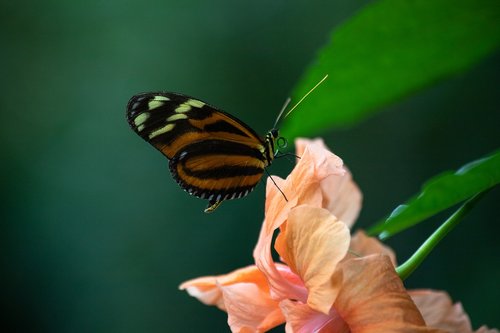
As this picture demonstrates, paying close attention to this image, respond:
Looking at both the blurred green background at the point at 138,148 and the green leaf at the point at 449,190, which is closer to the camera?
the green leaf at the point at 449,190

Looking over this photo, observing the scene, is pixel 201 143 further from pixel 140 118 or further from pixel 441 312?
pixel 441 312

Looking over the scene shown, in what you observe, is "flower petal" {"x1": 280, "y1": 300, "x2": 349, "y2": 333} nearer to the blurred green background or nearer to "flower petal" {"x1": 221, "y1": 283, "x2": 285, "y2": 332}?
"flower petal" {"x1": 221, "y1": 283, "x2": 285, "y2": 332}

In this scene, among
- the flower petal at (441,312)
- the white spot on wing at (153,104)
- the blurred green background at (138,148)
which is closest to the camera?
the flower petal at (441,312)

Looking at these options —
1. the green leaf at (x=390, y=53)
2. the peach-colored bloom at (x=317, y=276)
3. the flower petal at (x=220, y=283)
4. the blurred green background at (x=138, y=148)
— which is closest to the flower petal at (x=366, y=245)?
the peach-colored bloom at (x=317, y=276)

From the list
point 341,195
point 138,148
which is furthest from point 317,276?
point 138,148

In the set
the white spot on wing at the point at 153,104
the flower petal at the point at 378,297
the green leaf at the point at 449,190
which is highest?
the white spot on wing at the point at 153,104

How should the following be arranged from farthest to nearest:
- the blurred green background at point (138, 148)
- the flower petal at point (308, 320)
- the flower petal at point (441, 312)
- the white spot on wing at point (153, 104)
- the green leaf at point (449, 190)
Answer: the blurred green background at point (138, 148), the white spot on wing at point (153, 104), the flower petal at point (441, 312), the flower petal at point (308, 320), the green leaf at point (449, 190)

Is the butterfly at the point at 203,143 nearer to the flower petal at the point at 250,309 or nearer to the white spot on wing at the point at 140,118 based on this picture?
the white spot on wing at the point at 140,118

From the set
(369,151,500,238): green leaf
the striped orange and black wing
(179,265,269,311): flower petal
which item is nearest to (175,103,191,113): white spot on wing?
the striped orange and black wing

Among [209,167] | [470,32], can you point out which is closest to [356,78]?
[470,32]
